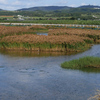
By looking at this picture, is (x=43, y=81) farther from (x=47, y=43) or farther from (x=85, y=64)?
(x=47, y=43)

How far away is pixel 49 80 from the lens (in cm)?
1914

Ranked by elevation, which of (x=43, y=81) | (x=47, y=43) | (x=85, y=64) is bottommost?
(x=43, y=81)

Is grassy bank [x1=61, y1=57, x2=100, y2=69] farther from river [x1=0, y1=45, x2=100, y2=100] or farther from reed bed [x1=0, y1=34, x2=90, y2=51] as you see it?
reed bed [x1=0, y1=34, x2=90, y2=51]

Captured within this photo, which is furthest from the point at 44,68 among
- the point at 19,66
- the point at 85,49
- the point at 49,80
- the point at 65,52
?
the point at 85,49

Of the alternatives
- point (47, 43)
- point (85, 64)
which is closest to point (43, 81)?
point (85, 64)

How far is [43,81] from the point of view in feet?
62.0

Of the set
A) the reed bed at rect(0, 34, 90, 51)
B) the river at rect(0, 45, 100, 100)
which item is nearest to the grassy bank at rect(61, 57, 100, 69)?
the river at rect(0, 45, 100, 100)

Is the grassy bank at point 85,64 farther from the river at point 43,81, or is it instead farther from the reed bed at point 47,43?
the reed bed at point 47,43

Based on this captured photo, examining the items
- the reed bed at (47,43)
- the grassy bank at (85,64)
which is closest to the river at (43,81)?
the grassy bank at (85,64)

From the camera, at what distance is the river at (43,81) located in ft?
53.3

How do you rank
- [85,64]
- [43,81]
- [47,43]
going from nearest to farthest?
[43,81] < [85,64] < [47,43]

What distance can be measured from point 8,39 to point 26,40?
238cm

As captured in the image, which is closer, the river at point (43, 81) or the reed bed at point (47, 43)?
the river at point (43, 81)

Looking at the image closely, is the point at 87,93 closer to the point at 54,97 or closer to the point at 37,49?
the point at 54,97
